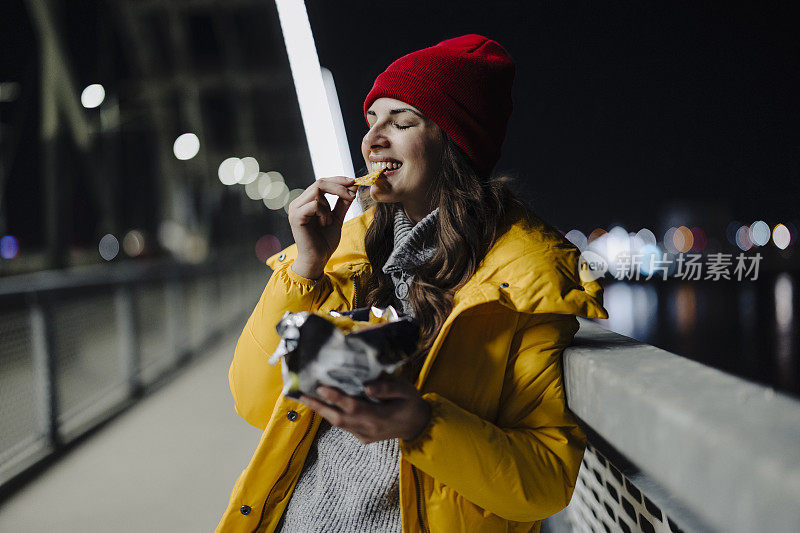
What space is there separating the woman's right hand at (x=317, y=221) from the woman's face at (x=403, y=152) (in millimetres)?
83

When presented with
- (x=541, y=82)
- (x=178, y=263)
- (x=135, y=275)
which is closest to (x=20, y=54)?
(x=178, y=263)

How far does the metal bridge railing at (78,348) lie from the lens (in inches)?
138

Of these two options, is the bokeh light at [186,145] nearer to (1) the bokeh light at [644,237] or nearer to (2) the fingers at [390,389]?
(1) the bokeh light at [644,237]

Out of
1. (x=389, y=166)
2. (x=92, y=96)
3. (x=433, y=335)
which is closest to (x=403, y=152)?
(x=389, y=166)

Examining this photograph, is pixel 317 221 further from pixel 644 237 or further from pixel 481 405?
pixel 644 237

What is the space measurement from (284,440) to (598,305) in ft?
2.49

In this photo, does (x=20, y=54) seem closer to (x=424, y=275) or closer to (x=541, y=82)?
(x=541, y=82)

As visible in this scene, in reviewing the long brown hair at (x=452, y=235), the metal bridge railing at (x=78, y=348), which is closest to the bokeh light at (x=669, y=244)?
the long brown hair at (x=452, y=235)

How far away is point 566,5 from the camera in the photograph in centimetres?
341

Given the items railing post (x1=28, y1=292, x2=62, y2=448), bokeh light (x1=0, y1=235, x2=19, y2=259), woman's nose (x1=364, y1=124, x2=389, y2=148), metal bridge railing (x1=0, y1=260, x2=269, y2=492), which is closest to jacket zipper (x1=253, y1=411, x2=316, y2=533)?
woman's nose (x1=364, y1=124, x2=389, y2=148)

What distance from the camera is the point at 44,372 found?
388 cm

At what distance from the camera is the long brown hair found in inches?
54.2

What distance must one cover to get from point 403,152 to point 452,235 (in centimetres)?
25

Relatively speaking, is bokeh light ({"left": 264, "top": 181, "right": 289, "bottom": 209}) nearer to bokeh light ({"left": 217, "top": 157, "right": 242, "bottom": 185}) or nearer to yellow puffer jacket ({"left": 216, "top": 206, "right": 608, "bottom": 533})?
bokeh light ({"left": 217, "top": 157, "right": 242, "bottom": 185})
